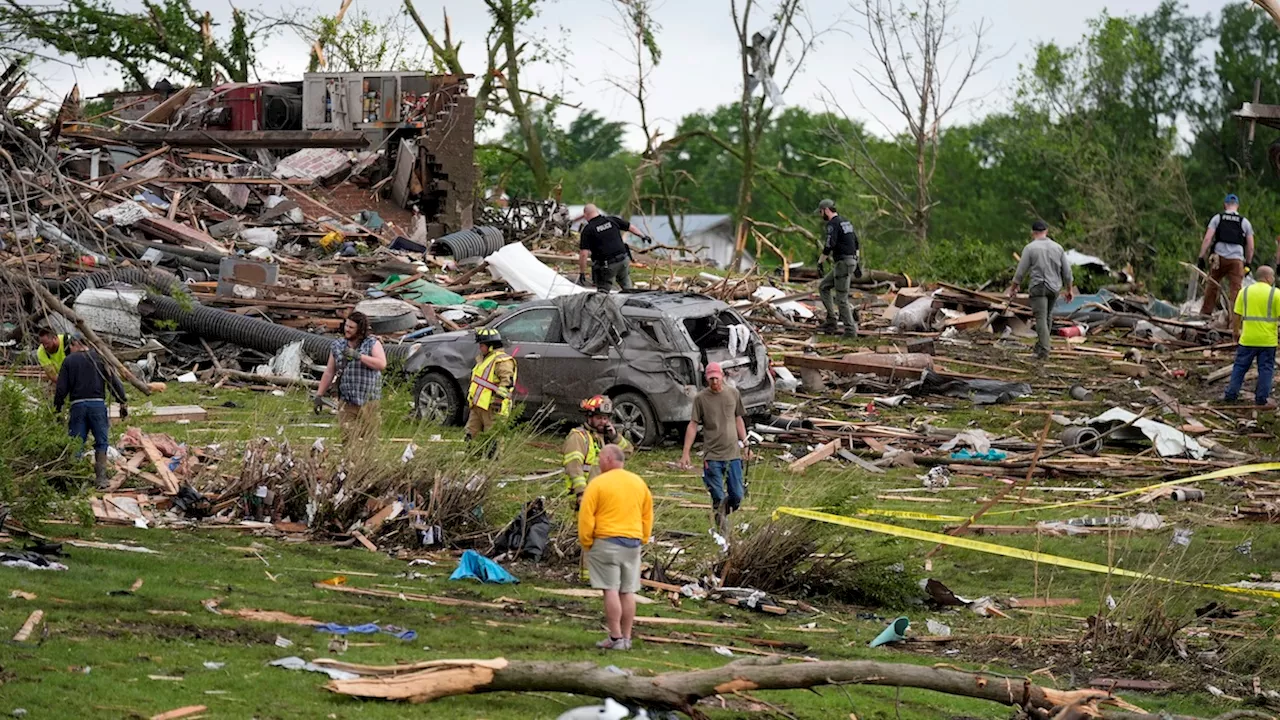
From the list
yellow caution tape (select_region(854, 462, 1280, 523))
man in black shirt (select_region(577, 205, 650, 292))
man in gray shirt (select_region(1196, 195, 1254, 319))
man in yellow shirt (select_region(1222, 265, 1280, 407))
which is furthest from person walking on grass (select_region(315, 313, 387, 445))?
man in gray shirt (select_region(1196, 195, 1254, 319))

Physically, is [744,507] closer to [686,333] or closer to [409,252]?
[686,333]

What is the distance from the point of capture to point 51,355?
16.0 meters

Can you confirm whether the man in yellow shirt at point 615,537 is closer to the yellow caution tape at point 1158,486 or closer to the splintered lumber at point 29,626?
the splintered lumber at point 29,626

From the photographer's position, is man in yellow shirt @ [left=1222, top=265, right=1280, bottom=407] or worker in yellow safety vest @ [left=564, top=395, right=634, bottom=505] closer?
worker in yellow safety vest @ [left=564, top=395, right=634, bottom=505]

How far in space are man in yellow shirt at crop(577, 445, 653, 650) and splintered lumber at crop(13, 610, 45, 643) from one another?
3297 millimetres

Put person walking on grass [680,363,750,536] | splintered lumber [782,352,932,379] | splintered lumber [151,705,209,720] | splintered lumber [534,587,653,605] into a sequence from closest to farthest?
splintered lumber [151,705,209,720] < splintered lumber [534,587,653,605] < person walking on grass [680,363,750,536] < splintered lumber [782,352,932,379]

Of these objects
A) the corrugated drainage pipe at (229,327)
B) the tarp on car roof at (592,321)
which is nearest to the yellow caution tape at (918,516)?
the tarp on car roof at (592,321)

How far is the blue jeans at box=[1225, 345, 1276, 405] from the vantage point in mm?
20812

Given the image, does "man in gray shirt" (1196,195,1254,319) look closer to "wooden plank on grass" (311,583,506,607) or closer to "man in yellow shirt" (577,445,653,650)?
"wooden plank on grass" (311,583,506,607)

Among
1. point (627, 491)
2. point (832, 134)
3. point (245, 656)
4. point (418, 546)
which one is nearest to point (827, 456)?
point (418, 546)

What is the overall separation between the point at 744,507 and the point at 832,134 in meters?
39.5

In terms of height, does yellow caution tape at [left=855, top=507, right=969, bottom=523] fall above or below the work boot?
below

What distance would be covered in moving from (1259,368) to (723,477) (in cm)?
974

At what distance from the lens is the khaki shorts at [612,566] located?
10438 mm
